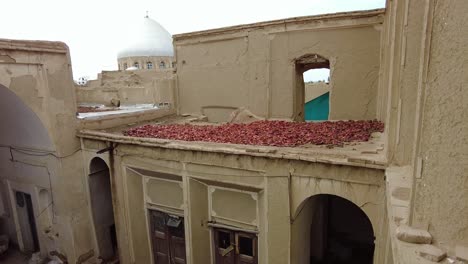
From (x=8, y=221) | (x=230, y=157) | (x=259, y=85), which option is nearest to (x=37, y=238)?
(x=8, y=221)

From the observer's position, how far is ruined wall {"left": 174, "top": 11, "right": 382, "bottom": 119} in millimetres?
10195

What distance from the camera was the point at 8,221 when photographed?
463 inches

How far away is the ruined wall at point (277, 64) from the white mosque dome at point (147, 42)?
81.4 ft

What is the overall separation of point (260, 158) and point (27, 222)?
10.2m

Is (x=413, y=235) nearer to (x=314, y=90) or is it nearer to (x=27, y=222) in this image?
(x=27, y=222)

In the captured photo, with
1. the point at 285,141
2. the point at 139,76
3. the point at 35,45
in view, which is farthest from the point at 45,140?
the point at 139,76

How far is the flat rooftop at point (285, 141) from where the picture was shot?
5764mm

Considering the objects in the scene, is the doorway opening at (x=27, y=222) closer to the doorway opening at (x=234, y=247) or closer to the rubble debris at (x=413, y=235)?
the doorway opening at (x=234, y=247)

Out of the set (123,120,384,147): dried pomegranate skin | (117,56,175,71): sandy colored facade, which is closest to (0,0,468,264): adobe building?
(123,120,384,147): dried pomegranate skin

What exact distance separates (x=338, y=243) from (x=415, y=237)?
8585mm

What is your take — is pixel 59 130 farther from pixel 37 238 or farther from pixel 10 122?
pixel 37 238

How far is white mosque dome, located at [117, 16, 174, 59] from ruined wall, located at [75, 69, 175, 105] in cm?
918

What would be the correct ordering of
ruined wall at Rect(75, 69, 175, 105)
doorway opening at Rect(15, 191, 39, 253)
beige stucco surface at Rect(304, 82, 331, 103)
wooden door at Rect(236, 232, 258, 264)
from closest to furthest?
wooden door at Rect(236, 232, 258, 264)
doorway opening at Rect(15, 191, 39, 253)
ruined wall at Rect(75, 69, 175, 105)
beige stucco surface at Rect(304, 82, 331, 103)

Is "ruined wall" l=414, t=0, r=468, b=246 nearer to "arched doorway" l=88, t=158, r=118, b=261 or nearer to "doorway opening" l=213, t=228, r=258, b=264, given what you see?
"doorway opening" l=213, t=228, r=258, b=264
